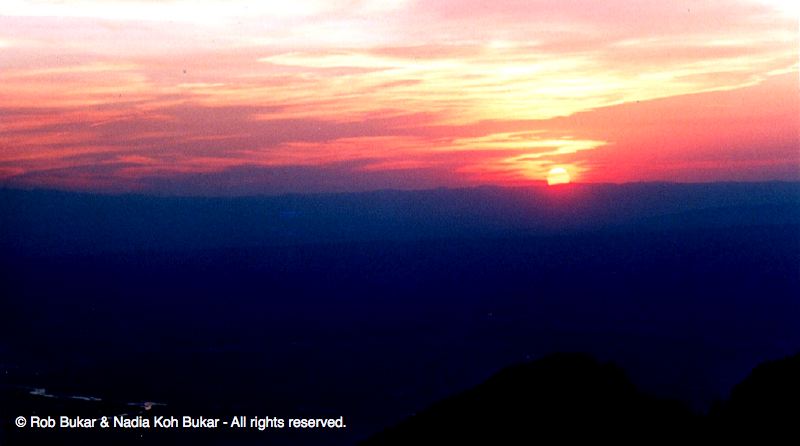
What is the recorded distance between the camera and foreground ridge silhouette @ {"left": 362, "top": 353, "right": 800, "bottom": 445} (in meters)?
11.5

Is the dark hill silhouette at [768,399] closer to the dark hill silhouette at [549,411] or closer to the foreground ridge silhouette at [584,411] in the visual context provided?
the foreground ridge silhouette at [584,411]

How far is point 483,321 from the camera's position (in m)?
44.8

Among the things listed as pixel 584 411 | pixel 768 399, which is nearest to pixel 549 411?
pixel 584 411

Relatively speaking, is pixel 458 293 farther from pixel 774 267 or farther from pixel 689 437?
pixel 689 437

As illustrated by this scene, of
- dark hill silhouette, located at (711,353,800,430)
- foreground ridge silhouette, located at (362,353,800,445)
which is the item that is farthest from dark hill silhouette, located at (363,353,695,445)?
dark hill silhouette, located at (711,353,800,430)

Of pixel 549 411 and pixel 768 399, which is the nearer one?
pixel 768 399

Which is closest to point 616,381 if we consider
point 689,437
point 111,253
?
point 689,437

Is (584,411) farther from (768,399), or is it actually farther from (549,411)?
(768,399)

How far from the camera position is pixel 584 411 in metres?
12.2

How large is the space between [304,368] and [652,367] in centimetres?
1199

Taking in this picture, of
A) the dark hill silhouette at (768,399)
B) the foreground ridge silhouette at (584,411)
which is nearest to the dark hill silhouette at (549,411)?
the foreground ridge silhouette at (584,411)

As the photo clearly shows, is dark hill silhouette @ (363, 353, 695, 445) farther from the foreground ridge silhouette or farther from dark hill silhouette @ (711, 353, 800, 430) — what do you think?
dark hill silhouette @ (711, 353, 800, 430)

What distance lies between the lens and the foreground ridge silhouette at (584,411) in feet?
37.8

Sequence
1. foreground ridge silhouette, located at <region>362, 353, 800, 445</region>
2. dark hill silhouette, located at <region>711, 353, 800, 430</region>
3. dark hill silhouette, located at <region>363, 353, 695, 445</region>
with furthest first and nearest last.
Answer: dark hill silhouette, located at <region>363, 353, 695, 445</region> → foreground ridge silhouette, located at <region>362, 353, 800, 445</region> → dark hill silhouette, located at <region>711, 353, 800, 430</region>
